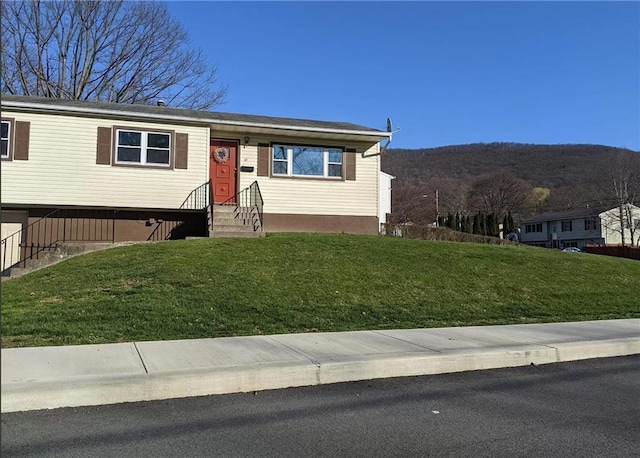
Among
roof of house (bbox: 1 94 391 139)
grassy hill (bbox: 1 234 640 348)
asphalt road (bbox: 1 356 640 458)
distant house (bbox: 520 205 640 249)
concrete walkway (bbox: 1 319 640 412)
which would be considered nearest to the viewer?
asphalt road (bbox: 1 356 640 458)

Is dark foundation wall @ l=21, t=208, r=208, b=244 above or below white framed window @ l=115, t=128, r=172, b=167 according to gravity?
below

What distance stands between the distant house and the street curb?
6845cm

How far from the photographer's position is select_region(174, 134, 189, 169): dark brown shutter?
16.6 meters

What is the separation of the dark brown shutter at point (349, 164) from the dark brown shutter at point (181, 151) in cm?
552

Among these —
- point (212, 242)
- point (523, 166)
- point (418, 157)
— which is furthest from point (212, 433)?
point (523, 166)

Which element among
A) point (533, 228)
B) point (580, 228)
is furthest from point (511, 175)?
point (580, 228)

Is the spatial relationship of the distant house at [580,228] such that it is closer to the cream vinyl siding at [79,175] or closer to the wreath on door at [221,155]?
the wreath on door at [221,155]

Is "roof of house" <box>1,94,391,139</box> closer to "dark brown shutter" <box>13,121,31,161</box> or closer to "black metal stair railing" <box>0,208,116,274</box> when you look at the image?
"dark brown shutter" <box>13,121,31,161</box>

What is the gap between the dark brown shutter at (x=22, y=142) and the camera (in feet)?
50.5

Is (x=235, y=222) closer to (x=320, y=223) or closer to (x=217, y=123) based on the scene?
(x=217, y=123)

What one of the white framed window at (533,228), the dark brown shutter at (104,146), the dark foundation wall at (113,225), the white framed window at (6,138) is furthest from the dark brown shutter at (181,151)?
the white framed window at (533,228)

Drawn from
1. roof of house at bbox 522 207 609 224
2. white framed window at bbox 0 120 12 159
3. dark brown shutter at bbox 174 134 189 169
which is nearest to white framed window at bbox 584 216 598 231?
roof of house at bbox 522 207 609 224

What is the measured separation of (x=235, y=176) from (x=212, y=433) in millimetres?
14261

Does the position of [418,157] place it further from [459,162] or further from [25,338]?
[25,338]
